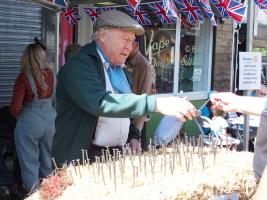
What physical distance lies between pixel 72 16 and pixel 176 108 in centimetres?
542

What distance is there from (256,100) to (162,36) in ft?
22.7

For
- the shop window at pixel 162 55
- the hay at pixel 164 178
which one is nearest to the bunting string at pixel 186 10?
the shop window at pixel 162 55

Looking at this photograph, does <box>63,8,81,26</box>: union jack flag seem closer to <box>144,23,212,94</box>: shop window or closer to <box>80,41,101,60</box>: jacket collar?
<box>144,23,212,94</box>: shop window

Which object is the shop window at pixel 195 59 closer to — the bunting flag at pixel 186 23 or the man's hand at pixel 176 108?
the bunting flag at pixel 186 23

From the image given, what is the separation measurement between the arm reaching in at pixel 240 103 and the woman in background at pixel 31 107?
2.97 m

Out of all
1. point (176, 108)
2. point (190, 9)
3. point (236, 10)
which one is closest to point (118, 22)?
point (176, 108)

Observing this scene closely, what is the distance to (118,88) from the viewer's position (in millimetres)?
2814

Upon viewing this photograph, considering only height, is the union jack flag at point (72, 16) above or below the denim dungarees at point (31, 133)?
above

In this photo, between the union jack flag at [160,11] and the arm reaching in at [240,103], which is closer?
the arm reaching in at [240,103]

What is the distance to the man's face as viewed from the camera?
2.76m

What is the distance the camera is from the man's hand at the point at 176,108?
89.2 inches

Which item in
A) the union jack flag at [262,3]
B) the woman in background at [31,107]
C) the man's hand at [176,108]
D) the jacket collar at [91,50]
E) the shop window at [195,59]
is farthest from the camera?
the shop window at [195,59]

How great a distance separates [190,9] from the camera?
324 inches

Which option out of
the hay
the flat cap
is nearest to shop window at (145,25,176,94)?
the flat cap
